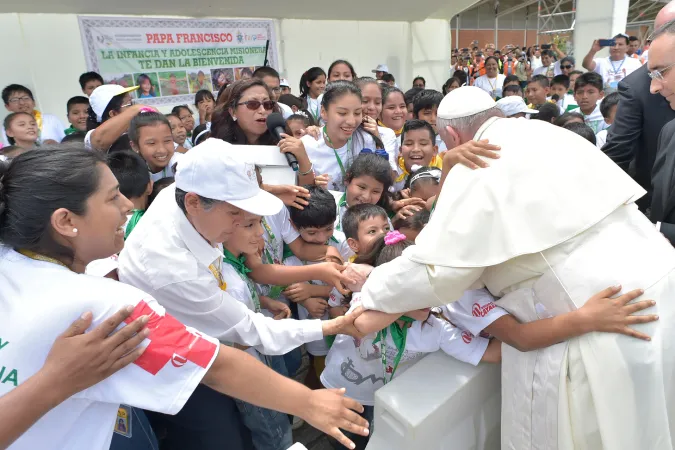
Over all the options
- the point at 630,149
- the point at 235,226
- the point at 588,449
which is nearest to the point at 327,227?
the point at 235,226

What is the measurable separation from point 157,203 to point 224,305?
0.56 m

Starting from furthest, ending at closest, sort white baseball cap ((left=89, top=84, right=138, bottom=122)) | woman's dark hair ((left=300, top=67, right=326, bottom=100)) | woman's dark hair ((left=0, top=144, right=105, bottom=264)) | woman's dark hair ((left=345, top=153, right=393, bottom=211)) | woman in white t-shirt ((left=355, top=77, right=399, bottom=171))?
1. woman's dark hair ((left=300, top=67, right=326, bottom=100))
2. woman in white t-shirt ((left=355, top=77, right=399, bottom=171))
3. white baseball cap ((left=89, top=84, right=138, bottom=122))
4. woman's dark hair ((left=345, top=153, right=393, bottom=211))
5. woman's dark hair ((left=0, top=144, right=105, bottom=264))

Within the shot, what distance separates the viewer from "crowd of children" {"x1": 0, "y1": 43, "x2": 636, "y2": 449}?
1953 mm

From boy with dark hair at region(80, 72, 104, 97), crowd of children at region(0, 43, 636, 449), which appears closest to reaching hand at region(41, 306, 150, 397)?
crowd of children at region(0, 43, 636, 449)

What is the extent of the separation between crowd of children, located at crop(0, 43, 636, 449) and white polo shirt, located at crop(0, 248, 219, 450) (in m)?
0.49

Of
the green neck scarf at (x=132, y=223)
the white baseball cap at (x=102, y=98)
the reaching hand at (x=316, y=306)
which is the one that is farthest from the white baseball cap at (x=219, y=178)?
the white baseball cap at (x=102, y=98)

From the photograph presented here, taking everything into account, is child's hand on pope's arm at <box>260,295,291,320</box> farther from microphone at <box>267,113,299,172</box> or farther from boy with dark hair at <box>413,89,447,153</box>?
boy with dark hair at <box>413,89,447,153</box>

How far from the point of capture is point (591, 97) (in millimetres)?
5699

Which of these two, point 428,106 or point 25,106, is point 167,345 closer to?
point 428,106

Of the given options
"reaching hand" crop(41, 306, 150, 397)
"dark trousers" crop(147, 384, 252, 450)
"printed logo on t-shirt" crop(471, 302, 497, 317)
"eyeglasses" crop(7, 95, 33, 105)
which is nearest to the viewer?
"reaching hand" crop(41, 306, 150, 397)

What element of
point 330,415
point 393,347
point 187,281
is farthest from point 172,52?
point 330,415

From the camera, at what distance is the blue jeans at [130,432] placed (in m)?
1.82

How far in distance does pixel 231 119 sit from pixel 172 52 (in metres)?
4.94

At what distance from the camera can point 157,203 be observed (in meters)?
1.93
